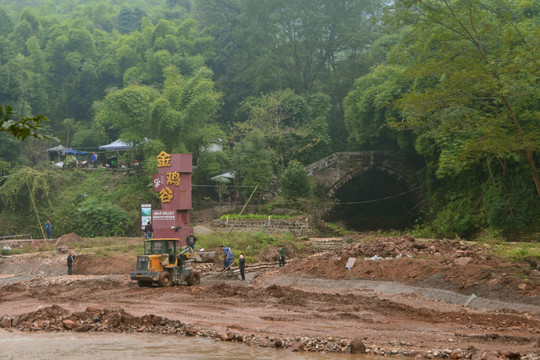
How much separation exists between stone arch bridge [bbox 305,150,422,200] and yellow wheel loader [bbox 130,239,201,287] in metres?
21.4

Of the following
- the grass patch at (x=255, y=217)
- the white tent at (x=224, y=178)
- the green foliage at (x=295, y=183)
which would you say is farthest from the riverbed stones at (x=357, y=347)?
the white tent at (x=224, y=178)

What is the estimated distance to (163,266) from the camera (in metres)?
21.2

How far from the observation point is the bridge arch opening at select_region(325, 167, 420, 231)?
4444cm

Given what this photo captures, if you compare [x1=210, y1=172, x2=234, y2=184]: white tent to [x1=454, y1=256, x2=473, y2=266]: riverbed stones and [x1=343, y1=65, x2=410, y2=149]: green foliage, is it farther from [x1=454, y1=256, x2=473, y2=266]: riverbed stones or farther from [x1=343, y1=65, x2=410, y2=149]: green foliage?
[x1=454, y1=256, x2=473, y2=266]: riverbed stones

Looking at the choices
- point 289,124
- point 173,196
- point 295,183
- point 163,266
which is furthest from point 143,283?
point 289,124

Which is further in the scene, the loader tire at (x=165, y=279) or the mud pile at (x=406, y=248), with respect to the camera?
the mud pile at (x=406, y=248)

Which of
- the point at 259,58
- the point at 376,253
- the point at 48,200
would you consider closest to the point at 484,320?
the point at 376,253

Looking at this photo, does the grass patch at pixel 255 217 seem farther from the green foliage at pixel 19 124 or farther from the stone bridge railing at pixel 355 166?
the green foliage at pixel 19 124

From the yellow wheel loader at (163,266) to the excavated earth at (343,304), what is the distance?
49 cm

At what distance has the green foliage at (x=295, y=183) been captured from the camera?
3919 centimetres

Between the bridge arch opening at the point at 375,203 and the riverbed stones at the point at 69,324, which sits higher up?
the bridge arch opening at the point at 375,203

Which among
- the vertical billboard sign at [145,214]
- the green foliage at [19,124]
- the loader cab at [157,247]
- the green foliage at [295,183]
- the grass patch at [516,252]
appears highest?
the green foliage at [295,183]

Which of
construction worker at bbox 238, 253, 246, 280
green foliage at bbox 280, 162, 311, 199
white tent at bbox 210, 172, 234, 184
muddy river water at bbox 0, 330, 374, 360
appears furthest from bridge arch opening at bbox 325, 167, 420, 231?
muddy river water at bbox 0, 330, 374, 360

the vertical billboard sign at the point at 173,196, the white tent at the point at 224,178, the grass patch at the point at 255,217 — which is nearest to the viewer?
the vertical billboard sign at the point at 173,196
